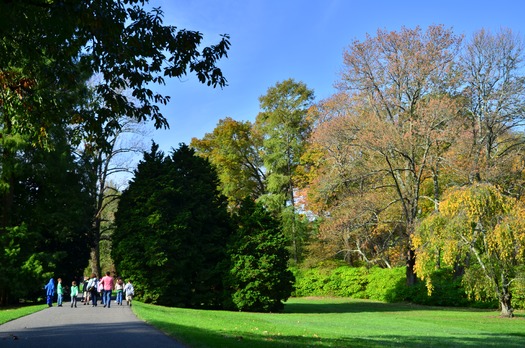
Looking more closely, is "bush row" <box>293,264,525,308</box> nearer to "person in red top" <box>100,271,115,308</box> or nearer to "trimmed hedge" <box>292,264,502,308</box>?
"trimmed hedge" <box>292,264,502,308</box>

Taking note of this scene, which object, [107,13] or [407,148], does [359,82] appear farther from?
[107,13]

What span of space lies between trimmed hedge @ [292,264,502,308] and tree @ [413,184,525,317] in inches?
72.3

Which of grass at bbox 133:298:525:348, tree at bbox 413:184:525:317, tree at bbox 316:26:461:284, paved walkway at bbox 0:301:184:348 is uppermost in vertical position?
tree at bbox 316:26:461:284

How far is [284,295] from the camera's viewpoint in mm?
31297

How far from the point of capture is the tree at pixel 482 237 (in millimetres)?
26734

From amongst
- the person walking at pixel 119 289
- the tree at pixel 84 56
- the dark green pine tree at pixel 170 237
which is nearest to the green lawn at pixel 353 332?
the tree at pixel 84 56

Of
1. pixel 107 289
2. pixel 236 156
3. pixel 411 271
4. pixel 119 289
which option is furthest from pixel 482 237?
pixel 236 156

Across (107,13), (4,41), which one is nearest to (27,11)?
(107,13)

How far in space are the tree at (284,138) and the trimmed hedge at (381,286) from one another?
5020mm

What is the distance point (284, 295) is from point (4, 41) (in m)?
23.7

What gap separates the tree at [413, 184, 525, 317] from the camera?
2673 cm

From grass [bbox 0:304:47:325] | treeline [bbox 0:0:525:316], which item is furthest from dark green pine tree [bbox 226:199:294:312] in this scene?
grass [bbox 0:304:47:325]

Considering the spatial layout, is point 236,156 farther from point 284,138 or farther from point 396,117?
point 396,117

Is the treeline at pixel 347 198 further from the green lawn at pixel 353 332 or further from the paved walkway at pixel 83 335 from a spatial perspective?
the paved walkway at pixel 83 335
